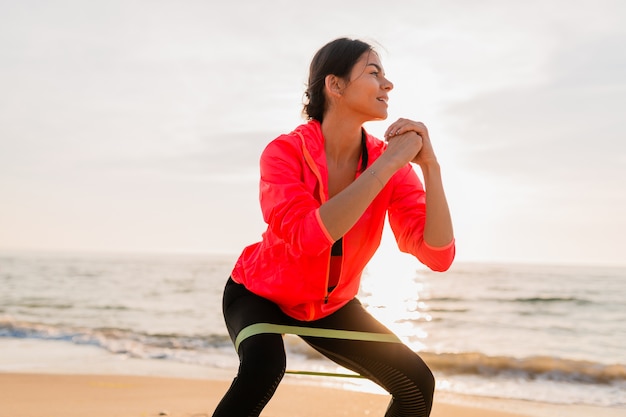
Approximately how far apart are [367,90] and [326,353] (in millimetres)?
950

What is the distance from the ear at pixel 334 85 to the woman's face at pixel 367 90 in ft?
0.07

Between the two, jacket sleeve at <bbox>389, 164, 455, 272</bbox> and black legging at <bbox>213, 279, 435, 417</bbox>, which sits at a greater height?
jacket sleeve at <bbox>389, 164, 455, 272</bbox>

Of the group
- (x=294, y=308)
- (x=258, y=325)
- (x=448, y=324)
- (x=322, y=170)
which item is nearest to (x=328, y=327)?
(x=294, y=308)

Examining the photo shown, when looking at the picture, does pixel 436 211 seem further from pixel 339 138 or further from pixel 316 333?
pixel 316 333

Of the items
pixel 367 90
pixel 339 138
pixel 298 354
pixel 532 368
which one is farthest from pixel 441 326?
pixel 367 90

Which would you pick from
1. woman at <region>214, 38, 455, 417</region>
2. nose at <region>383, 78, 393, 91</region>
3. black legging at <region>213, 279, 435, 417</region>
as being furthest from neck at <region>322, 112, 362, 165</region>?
black legging at <region>213, 279, 435, 417</region>

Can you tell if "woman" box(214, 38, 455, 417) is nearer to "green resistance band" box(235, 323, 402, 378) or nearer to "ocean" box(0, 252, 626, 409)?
"green resistance band" box(235, 323, 402, 378)

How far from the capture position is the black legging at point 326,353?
2.05 m

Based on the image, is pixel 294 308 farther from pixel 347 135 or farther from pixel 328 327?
pixel 347 135

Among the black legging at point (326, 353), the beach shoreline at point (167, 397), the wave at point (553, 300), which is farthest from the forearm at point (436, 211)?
the wave at point (553, 300)

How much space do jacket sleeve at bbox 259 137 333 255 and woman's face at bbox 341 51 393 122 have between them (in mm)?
275

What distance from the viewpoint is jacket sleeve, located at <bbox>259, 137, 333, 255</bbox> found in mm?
2102

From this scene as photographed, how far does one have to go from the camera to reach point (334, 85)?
8.21 feet

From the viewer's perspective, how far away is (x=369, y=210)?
2465 millimetres
